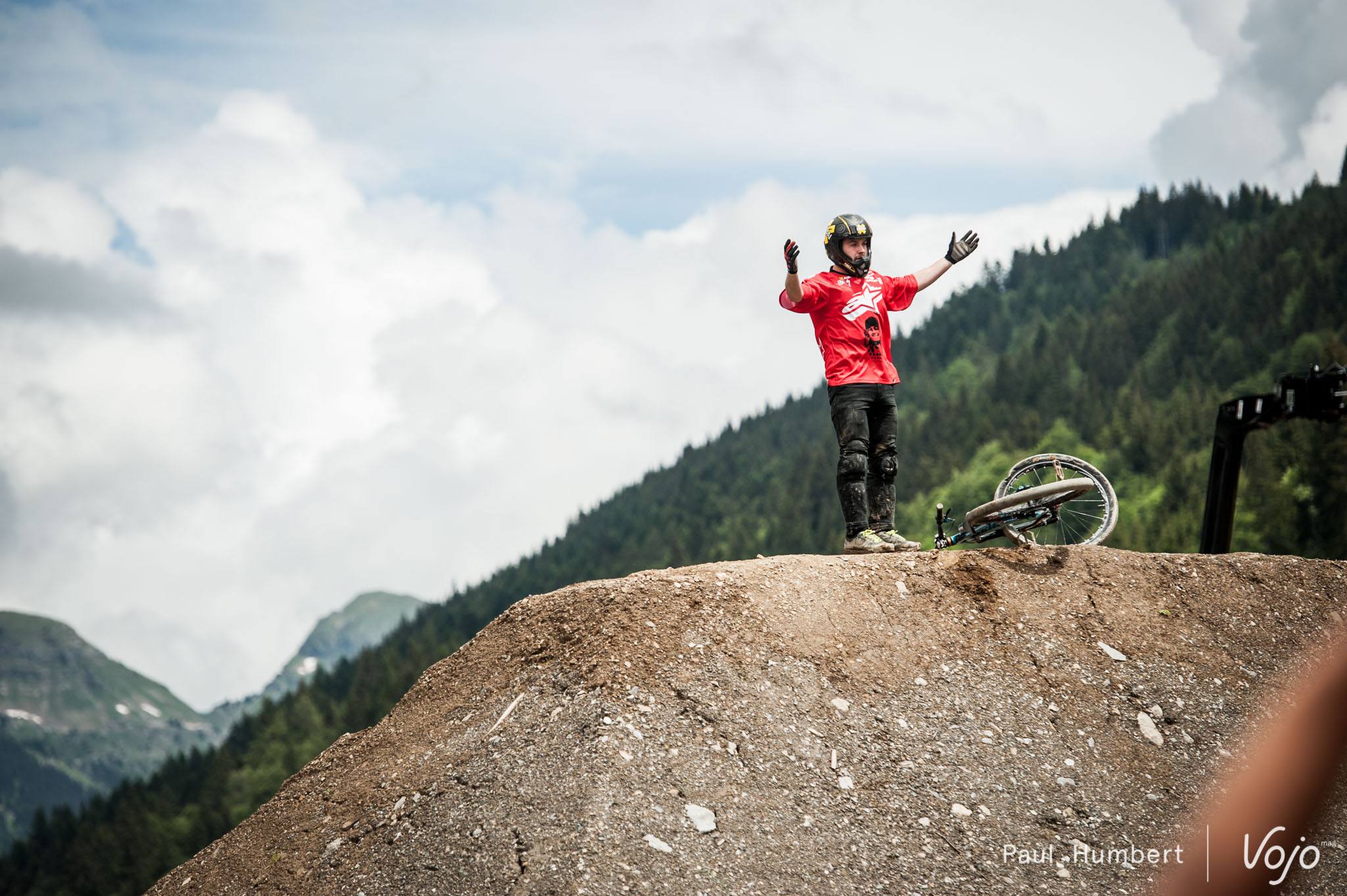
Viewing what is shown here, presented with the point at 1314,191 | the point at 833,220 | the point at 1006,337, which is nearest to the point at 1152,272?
the point at 1314,191

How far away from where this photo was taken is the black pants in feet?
28.1

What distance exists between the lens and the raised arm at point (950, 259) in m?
9.19

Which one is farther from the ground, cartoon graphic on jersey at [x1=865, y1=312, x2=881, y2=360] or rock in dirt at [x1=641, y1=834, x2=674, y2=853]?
cartoon graphic on jersey at [x1=865, y1=312, x2=881, y2=360]

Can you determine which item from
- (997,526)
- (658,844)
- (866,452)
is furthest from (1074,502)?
(658,844)

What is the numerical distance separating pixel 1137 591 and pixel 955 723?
2.35 metres

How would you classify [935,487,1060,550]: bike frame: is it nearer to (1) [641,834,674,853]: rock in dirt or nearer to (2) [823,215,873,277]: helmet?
(2) [823,215,873,277]: helmet

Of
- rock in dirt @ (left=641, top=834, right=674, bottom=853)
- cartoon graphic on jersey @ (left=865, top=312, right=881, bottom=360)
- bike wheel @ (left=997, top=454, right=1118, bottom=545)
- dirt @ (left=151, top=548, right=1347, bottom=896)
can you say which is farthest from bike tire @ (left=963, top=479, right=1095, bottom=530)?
rock in dirt @ (left=641, top=834, right=674, bottom=853)

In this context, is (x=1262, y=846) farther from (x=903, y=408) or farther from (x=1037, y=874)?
(x=903, y=408)

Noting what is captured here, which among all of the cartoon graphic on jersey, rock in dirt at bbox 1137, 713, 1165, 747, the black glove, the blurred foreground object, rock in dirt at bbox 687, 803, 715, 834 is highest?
the black glove

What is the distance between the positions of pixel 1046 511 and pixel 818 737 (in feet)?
11.4

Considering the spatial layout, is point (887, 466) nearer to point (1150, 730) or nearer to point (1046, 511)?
point (1046, 511)

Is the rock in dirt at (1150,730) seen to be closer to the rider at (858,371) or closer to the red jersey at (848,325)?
the rider at (858,371)

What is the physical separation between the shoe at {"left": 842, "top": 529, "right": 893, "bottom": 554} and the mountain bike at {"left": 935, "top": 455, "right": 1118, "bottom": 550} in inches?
23.0

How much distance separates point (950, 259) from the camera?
922 cm
